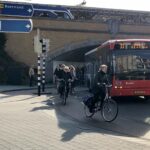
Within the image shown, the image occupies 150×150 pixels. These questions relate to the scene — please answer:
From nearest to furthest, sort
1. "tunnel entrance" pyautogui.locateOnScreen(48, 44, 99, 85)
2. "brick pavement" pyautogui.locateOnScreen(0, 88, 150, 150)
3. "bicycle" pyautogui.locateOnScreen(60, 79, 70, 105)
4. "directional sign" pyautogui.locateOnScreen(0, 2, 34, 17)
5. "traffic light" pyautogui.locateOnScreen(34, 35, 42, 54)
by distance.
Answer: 1. "brick pavement" pyautogui.locateOnScreen(0, 88, 150, 150)
2. "directional sign" pyautogui.locateOnScreen(0, 2, 34, 17)
3. "bicycle" pyautogui.locateOnScreen(60, 79, 70, 105)
4. "traffic light" pyautogui.locateOnScreen(34, 35, 42, 54)
5. "tunnel entrance" pyautogui.locateOnScreen(48, 44, 99, 85)

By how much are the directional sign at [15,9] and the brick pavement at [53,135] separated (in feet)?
9.38

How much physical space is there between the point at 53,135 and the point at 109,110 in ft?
10.9

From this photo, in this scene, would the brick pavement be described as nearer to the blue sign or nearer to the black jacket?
the black jacket

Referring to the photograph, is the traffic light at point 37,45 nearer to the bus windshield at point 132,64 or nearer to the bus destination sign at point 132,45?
the bus destination sign at point 132,45

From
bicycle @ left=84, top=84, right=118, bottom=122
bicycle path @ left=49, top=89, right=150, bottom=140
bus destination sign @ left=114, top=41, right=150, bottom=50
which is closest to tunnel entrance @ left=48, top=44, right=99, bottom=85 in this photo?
bus destination sign @ left=114, top=41, right=150, bottom=50

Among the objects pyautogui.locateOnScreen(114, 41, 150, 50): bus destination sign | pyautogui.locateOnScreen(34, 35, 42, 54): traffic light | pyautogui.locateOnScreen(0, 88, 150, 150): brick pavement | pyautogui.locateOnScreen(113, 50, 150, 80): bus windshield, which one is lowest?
pyautogui.locateOnScreen(0, 88, 150, 150): brick pavement

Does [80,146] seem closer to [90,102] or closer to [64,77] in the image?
[90,102]

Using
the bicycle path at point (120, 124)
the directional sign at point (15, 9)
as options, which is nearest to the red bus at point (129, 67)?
the bicycle path at point (120, 124)

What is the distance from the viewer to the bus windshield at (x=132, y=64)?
68.3 ft

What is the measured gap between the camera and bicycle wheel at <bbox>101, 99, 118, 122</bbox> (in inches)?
Answer: 598

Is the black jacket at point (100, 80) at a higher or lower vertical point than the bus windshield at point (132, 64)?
lower

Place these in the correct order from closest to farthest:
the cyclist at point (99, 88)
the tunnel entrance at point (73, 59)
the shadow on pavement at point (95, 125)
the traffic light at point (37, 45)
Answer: the shadow on pavement at point (95, 125) < the cyclist at point (99, 88) < the traffic light at point (37, 45) < the tunnel entrance at point (73, 59)

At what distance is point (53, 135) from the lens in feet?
40.4

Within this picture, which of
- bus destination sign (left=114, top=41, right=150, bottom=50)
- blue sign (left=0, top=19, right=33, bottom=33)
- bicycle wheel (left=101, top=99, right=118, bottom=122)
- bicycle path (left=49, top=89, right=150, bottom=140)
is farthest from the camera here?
bus destination sign (left=114, top=41, right=150, bottom=50)
